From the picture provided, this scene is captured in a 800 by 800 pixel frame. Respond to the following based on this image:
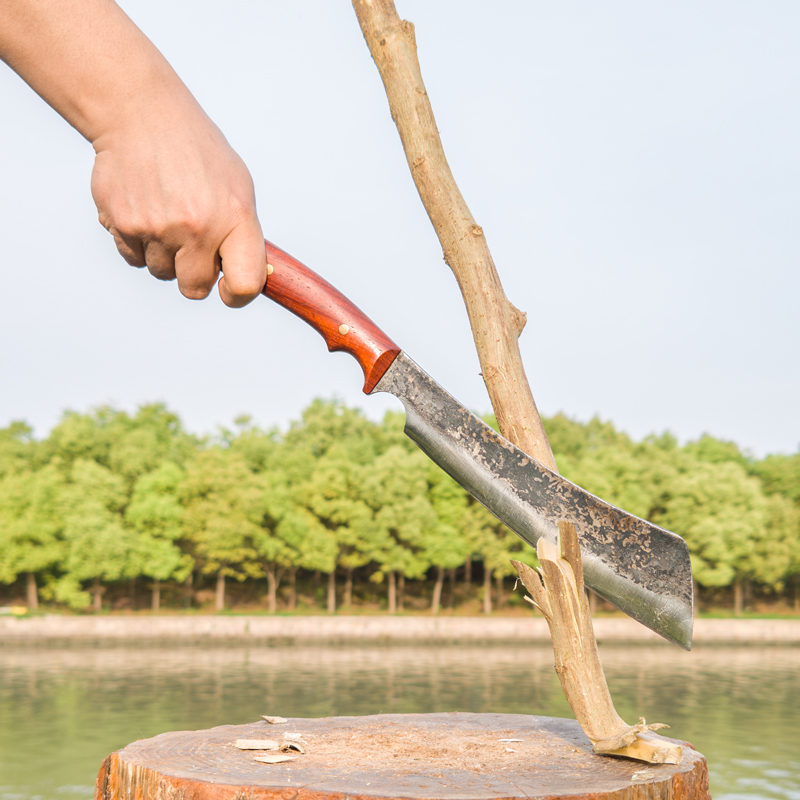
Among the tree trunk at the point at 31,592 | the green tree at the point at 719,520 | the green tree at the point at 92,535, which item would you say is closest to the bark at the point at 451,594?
the green tree at the point at 719,520

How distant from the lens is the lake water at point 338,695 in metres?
16.8

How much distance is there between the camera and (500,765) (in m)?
3.81

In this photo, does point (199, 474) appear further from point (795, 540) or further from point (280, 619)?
point (795, 540)

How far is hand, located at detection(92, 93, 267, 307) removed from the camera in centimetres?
161

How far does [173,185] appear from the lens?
1.64m

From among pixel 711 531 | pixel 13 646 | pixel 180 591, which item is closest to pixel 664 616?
pixel 13 646

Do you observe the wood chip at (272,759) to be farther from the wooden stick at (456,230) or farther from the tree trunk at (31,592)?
the tree trunk at (31,592)

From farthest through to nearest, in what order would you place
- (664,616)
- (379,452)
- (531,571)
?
(379,452) < (531,571) < (664,616)

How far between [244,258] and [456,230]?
3.16 meters

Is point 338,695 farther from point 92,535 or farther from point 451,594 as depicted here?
point 451,594

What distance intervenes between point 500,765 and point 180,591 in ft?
165

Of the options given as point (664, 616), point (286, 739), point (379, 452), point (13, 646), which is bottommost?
point (13, 646)

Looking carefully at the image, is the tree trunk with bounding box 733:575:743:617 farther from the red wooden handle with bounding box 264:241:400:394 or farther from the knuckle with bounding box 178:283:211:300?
the knuckle with bounding box 178:283:211:300

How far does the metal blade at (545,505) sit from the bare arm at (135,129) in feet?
5.45
